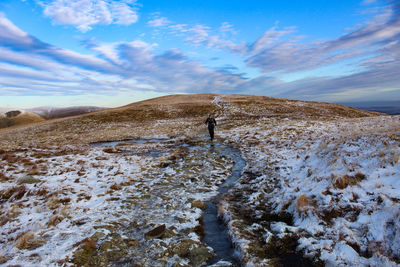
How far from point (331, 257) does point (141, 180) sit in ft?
28.3

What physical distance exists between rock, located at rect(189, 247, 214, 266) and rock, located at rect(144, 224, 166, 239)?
120 cm

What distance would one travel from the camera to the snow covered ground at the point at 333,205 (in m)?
4.45

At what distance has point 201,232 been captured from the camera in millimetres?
6168

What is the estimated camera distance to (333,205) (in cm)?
596

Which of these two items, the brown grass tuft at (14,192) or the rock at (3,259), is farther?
the brown grass tuft at (14,192)

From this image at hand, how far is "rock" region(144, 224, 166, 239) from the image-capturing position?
19.3ft

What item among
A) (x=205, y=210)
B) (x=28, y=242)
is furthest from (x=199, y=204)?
(x=28, y=242)

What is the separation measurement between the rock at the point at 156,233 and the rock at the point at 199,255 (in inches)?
47.4

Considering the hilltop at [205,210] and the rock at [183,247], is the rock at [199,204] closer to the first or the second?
the hilltop at [205,210]

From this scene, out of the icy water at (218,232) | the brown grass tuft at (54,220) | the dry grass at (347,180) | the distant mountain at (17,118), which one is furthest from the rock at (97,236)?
the distant mountain at (17,118)

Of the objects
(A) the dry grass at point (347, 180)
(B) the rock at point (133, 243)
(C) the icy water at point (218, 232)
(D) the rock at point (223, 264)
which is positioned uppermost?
(A) the dry grass at point (347, 180)

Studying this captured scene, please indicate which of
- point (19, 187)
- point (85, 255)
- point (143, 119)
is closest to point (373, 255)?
point (85, 255)

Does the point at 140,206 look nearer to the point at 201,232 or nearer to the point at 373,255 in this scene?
the point at 201,232

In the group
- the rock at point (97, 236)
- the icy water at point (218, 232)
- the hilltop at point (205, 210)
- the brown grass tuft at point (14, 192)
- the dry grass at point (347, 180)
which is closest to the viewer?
Result: the hilltop at point (205, 210)
